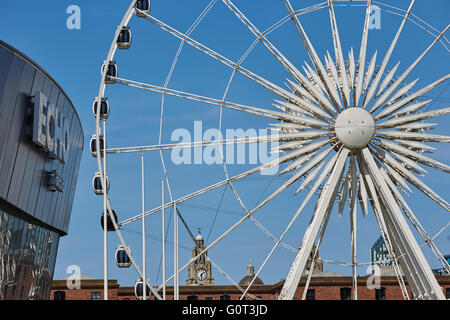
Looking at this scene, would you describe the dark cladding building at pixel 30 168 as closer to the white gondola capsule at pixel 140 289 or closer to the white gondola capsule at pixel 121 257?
the white gondola capsule at pixel 121 257

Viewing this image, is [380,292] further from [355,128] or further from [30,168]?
[355,128]

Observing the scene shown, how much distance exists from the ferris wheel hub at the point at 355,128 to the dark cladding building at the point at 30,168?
13.6 metres

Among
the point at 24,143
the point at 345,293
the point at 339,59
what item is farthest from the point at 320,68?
the point at 345,293

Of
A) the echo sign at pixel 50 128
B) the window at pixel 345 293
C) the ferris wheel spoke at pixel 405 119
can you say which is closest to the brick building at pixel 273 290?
the window at pixel 345 293

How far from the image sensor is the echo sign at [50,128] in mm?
37688

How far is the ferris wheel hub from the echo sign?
1350 centimetres

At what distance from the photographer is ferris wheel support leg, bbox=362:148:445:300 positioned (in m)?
33.4

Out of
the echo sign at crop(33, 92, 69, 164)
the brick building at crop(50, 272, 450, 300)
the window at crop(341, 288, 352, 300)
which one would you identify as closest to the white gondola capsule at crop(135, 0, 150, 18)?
the echo sign at crop(33, 92, 69, 164)

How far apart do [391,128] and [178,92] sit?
366 inches

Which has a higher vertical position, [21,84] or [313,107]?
[21,84]
